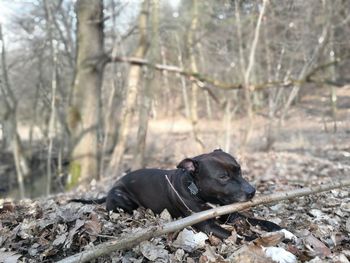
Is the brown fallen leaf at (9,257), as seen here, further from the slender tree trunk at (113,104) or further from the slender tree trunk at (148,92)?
the slender tree trunk at (113,104)

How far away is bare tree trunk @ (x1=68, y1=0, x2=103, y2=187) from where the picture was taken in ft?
50.5

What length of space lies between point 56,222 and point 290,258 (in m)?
2.47

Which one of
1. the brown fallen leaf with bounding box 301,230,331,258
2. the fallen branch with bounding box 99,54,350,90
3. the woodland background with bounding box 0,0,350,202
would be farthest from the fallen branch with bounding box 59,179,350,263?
the fallen branch with bounding box 99,54,350,90

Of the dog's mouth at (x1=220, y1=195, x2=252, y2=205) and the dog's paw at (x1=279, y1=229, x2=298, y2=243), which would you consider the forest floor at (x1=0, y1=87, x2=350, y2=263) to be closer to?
the dog's paw at (x1=279, y1=229, x2=298, y2=243)

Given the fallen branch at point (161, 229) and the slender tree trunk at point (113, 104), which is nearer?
the fallen branch at point (161, 229)

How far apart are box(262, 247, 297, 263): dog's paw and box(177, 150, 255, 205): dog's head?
82 centimetres

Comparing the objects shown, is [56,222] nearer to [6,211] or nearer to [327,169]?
Answer: [6,211]

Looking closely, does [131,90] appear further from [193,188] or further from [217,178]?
[217,178]

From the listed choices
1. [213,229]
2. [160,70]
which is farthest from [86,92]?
[213,229]

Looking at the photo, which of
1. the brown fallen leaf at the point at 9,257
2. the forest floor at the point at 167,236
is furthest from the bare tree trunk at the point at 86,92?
the brown fallen leaf at the point at 9,257

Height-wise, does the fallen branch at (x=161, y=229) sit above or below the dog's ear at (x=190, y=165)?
below

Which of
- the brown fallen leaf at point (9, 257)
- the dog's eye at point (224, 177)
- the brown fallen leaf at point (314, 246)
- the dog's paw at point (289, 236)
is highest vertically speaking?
the dog's eye at point (224, 177)

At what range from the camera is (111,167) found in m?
17.7

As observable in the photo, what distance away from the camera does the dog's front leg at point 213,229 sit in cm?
501
